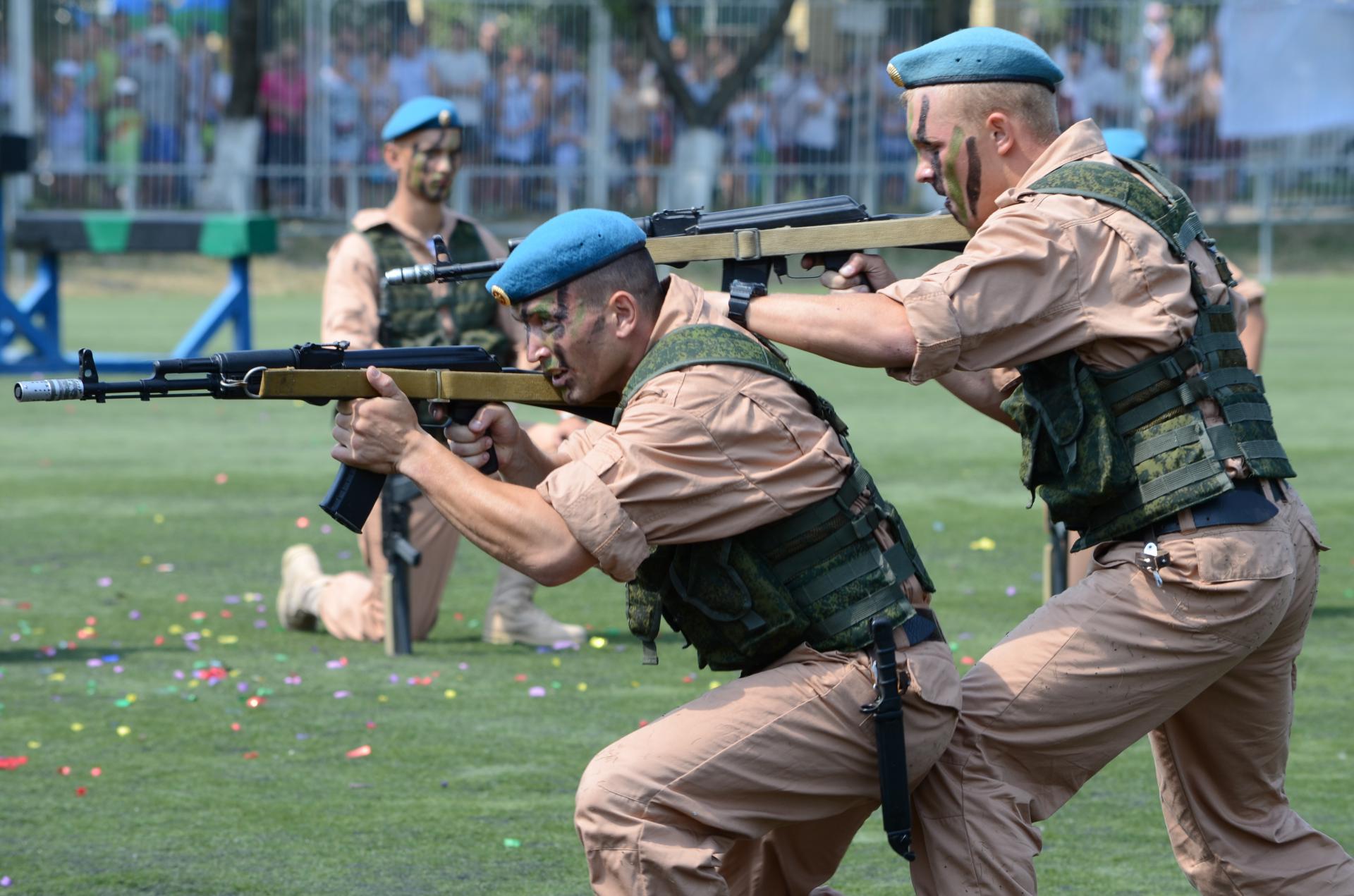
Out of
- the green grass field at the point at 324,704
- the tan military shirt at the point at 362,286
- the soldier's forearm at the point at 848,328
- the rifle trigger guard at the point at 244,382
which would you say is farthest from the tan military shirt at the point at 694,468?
the tan military shirt at the point at 362,286

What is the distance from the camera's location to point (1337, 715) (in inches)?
269

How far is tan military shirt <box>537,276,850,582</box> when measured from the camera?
12.7 ft

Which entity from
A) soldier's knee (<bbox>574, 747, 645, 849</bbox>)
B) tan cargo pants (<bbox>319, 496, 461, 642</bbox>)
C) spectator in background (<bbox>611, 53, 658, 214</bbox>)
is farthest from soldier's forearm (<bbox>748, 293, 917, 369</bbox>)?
spectator in background (<bbox>611, 53, 658, 214</bbox>)

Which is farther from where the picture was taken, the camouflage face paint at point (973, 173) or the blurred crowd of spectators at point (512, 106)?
the blurred crowd of spectators at point (512, 106)

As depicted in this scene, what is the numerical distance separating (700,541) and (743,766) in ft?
1.54

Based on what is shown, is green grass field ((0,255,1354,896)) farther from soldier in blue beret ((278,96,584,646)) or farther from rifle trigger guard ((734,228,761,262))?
rifle trigger guard ((734,228,761,262))

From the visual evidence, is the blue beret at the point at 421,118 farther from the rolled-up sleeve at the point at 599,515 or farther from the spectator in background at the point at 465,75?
the spectator in background at the point at 465,75

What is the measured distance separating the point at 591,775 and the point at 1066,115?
26.6 metres

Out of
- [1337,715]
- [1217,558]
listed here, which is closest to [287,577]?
[1337,715]

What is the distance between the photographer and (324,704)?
7.02 metres

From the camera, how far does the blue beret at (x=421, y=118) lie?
8219mm

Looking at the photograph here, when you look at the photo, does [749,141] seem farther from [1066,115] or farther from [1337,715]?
[1337,715]

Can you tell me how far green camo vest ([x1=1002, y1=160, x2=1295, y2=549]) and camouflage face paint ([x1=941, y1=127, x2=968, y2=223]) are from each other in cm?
23

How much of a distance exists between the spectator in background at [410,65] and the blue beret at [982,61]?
83.2 feet
